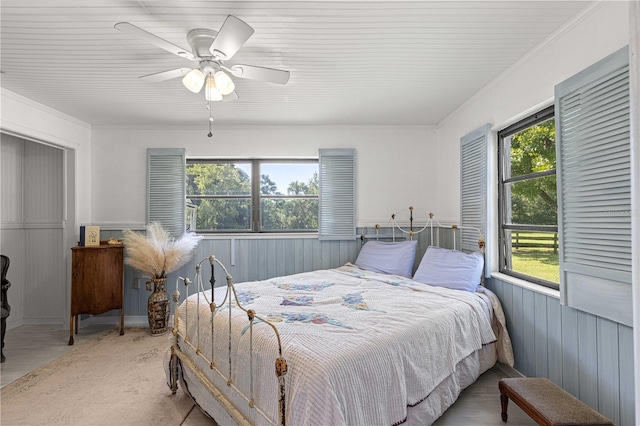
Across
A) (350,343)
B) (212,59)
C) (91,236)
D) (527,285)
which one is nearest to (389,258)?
(527,285)

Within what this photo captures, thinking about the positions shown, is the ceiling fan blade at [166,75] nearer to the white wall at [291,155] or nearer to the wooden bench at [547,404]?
the white wall at [291,155]

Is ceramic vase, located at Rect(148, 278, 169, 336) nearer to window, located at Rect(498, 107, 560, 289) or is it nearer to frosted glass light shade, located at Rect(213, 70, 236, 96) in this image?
frosted glass light shade, located at Rect(213, 70, 236, 96)

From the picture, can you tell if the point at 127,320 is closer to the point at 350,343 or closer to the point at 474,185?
the point at 350,343

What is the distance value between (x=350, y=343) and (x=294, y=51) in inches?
76.9

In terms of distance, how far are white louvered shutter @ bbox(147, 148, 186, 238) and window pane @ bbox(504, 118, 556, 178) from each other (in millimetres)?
→ 3633

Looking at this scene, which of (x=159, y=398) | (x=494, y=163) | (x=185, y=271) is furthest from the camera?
(x=185, y=271)

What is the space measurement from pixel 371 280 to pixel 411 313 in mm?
991

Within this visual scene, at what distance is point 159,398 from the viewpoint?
230 centimetres

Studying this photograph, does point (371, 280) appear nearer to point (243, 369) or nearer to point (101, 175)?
point (243, 369)

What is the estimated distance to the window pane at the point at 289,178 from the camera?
13.6ft

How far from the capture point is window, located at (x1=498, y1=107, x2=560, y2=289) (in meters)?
2.33

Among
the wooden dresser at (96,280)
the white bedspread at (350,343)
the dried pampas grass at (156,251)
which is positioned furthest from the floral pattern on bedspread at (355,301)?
the wooden dresser at (96,280)

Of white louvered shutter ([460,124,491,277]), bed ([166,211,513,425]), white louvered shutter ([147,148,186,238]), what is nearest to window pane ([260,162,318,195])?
white louvered shutter ([147,148,186,238])

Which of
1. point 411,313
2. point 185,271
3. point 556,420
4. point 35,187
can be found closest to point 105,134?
point 35,187
